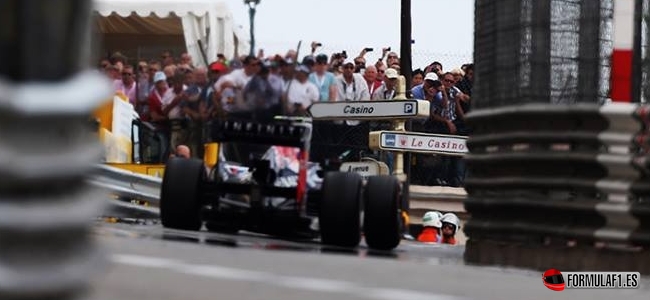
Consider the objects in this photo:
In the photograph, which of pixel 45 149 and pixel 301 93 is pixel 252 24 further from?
pixel 45 149

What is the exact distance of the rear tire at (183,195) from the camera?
12.2 m

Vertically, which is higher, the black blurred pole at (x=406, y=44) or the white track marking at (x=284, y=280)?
the black blurred pole at (x=406, y=44)

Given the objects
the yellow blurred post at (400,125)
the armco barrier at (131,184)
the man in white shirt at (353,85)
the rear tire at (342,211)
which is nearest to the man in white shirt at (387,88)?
the yellow blurred post at (400,125)

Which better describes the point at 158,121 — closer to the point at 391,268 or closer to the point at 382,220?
the point at 382,220

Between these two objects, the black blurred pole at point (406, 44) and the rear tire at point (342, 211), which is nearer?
the rear tire at point (342, 211)

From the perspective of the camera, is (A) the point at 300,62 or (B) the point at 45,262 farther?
(A) the point at 300,62

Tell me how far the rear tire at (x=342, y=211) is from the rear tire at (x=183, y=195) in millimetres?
1333

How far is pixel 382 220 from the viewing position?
1160cm

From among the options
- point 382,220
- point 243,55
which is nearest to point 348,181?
point 382,220

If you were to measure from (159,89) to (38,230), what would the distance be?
37.1ft

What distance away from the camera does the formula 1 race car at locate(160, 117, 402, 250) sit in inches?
459
